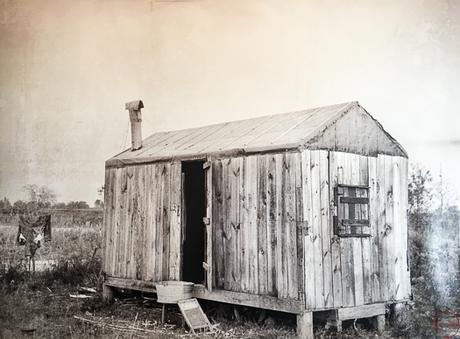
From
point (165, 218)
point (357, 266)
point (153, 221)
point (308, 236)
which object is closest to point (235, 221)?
point (308, 236)

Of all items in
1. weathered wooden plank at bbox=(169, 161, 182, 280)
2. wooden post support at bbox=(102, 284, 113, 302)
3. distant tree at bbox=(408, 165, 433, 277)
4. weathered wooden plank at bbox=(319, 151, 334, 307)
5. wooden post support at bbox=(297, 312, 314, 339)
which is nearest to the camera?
wooden post support at bbox=(297, 312, 314, 339)

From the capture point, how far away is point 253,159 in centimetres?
779

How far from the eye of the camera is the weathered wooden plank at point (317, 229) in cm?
723

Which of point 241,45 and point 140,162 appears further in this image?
point 140,162

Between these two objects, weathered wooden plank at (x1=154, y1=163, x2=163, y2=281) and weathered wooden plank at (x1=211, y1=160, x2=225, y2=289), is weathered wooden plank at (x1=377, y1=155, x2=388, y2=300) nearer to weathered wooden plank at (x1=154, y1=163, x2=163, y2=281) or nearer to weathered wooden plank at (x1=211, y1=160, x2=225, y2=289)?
weathered wooden plank at (x1=211, y1=160, x2=225, y2=289)

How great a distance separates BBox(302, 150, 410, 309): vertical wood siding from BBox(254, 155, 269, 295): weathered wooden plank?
62 cm

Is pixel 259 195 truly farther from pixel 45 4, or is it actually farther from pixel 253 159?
pixel 45 4

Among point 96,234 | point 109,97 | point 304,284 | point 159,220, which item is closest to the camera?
point 304,284

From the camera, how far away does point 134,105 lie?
27.2 feet

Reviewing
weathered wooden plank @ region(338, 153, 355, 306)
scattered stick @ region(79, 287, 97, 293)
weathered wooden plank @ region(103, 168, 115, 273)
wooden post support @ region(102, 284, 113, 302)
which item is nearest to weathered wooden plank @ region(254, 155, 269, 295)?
weathered wooden plank @ region(338, 153, 355, 306)

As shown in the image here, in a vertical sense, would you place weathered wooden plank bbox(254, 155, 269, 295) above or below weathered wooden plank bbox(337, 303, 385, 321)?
above

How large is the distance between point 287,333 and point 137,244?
10.1 feet

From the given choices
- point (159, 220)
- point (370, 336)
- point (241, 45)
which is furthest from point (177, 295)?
point (241, 45)

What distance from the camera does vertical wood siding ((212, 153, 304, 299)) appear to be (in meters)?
7.28
